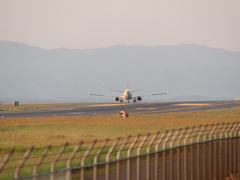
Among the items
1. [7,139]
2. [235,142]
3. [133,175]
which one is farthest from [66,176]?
[7,139]

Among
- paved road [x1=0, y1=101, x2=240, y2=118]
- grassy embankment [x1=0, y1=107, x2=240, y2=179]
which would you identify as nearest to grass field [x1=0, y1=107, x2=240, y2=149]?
grassy embankment [x1=0, y1=107, x2=240, y2=179]

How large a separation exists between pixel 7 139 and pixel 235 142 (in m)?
23.6

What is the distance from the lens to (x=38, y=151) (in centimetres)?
2902

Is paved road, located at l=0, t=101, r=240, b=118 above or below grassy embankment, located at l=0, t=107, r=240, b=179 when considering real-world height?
below

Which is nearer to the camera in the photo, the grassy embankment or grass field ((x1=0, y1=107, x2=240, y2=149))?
the grassy embankment

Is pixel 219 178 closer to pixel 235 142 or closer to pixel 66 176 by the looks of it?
pixel 235 142

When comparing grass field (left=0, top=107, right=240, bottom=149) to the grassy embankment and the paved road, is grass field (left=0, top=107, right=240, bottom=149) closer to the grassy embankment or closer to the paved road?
the grassy embankment

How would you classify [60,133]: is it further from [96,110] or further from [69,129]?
[96,110]

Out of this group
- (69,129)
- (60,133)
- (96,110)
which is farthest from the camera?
(96,110)

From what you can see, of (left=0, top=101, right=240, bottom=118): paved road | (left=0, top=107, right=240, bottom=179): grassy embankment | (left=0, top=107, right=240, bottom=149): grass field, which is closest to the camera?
(left=0, top=107, right=240, bottom=179): grassy embankment

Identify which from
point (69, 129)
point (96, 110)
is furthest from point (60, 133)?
point (96, 110)

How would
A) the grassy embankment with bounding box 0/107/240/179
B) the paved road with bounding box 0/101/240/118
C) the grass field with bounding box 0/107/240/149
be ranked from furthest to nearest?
the paved road with bounding box 0/101/240/118 < the grass field with bounding box 0/107/240/149 < the grassy embankment with bounding box 0/107/240/179

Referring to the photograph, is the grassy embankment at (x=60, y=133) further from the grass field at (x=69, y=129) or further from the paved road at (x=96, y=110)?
the paved road at (x=96, y=110)

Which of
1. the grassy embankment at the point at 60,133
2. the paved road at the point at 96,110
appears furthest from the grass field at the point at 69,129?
the paved road at the point at 96,110
